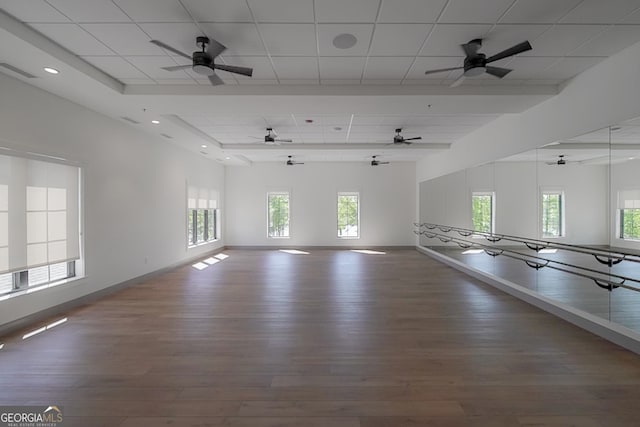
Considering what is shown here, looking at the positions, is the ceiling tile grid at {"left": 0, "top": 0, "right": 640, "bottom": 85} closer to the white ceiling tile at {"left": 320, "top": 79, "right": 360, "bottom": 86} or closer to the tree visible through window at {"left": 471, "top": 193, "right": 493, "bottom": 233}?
the white ceiling tile at {"left": 320, "top": 79, "right": 360, "bottom": 86}

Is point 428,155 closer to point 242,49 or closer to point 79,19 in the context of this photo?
point 242,49

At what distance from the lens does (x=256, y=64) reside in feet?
11.6

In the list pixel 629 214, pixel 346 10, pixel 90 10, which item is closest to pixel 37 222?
pixel 90 10

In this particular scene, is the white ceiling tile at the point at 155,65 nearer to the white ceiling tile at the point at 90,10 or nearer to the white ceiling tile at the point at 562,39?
the white ceiling tile at the point at 90,10

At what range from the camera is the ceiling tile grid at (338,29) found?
2.55 meters

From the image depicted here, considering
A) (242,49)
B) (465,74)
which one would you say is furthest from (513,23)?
(242,49)

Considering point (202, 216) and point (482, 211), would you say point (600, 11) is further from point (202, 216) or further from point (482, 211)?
point (202, 216)

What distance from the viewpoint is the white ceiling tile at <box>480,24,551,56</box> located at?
2.82 m

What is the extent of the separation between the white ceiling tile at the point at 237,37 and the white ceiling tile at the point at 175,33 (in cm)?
15

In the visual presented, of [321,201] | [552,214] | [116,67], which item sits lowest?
[552,214]

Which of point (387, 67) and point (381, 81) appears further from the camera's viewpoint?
point (381, 81)

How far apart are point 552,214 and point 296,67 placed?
4339 mm

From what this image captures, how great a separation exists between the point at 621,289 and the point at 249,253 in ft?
28.8

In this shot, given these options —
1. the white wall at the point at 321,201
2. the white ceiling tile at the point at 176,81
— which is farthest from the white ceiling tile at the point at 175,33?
the white wall at the point at 321,201
